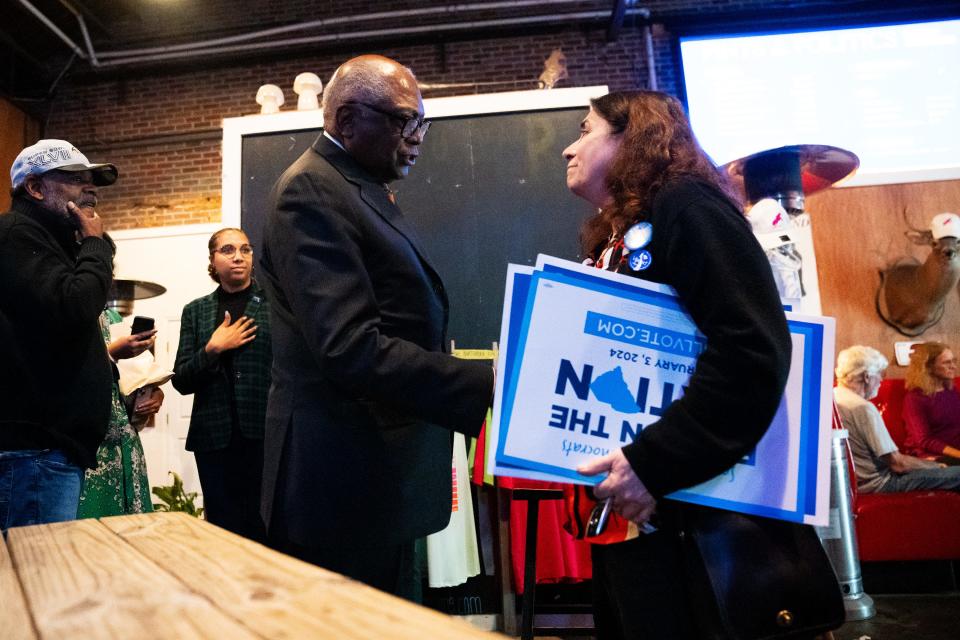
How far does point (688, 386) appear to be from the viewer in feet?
3.43

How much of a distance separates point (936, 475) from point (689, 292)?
4.51m

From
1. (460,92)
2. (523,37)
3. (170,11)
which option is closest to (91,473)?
(460,92)

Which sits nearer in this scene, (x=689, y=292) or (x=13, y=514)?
(x=689, y=292)

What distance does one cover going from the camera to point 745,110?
6879mm

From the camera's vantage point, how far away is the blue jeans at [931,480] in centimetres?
454

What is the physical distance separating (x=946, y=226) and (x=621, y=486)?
6.65 m

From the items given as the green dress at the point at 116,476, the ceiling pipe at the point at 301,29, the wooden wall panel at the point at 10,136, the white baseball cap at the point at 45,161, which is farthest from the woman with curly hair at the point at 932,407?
the wooden wall panel at the point at 10,136

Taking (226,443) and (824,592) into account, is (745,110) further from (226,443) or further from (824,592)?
(824,592)

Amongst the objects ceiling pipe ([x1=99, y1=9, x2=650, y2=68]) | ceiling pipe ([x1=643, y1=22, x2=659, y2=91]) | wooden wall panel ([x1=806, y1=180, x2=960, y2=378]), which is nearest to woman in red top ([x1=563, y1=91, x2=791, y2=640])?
wooden wall panel ([x1=806, y1=180, x2=960, y2=378])

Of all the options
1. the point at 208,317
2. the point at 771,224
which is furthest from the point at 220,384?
the point at 771,224

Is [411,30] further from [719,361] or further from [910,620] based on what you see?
[719,361]

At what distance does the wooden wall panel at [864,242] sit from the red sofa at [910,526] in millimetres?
2366

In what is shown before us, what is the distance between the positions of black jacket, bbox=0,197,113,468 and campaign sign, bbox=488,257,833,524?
1.50 m

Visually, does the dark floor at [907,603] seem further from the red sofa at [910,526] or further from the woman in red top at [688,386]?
the woman in red top at [688,386]
